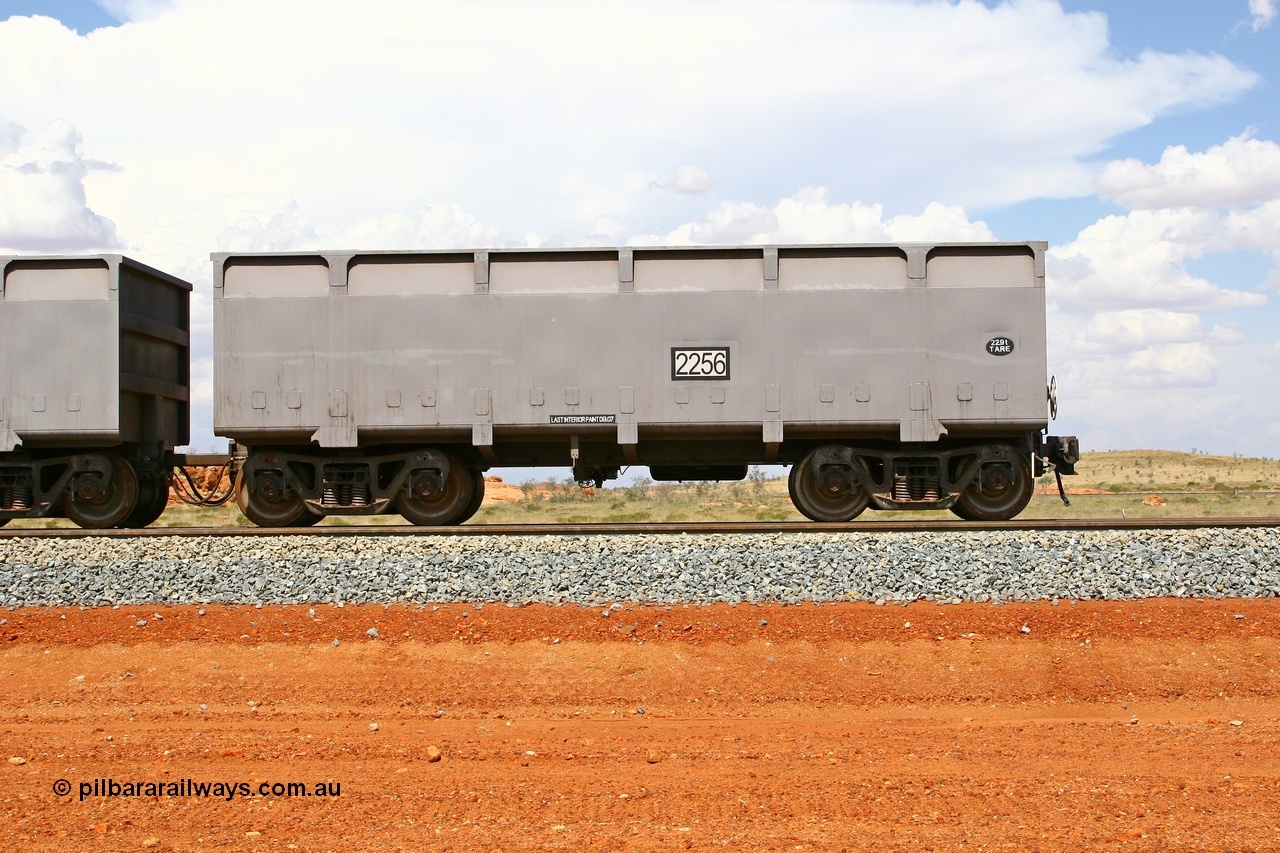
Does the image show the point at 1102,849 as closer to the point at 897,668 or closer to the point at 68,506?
the point at 897,668

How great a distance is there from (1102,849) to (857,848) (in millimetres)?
1156

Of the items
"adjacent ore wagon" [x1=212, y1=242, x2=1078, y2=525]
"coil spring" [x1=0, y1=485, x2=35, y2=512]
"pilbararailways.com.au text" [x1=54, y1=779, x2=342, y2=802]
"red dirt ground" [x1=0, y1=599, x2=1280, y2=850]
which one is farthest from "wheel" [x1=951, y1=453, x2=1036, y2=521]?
"coil spring" [x1=0, y1=485, x2=35, y2=512]

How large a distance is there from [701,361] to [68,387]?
24.6 ft

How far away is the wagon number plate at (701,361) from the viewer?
39.2ft

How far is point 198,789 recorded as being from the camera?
5.82 metres

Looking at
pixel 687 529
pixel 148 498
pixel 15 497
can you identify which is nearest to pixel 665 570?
pixel 687 529

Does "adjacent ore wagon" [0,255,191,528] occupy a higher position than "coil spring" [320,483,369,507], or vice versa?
"adjacent ore wagon" [0,255,191,528]

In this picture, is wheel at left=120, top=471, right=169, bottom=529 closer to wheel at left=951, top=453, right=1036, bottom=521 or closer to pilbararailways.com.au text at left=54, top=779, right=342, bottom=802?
pilbararailways.com.au text at left=54, top=779, right=342, bottom=802

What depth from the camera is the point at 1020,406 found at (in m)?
12.1

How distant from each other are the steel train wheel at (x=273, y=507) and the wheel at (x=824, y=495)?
595cm

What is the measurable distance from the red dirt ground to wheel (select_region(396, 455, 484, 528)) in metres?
3.40

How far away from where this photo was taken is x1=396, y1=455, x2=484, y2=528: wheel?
484 inches

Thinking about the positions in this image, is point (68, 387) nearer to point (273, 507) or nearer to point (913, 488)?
point (273, 507)

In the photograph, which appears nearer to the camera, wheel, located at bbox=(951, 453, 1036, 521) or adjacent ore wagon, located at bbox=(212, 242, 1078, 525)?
adjacent ore wagon, located at bbox=(212, 242, 1078, 525)
